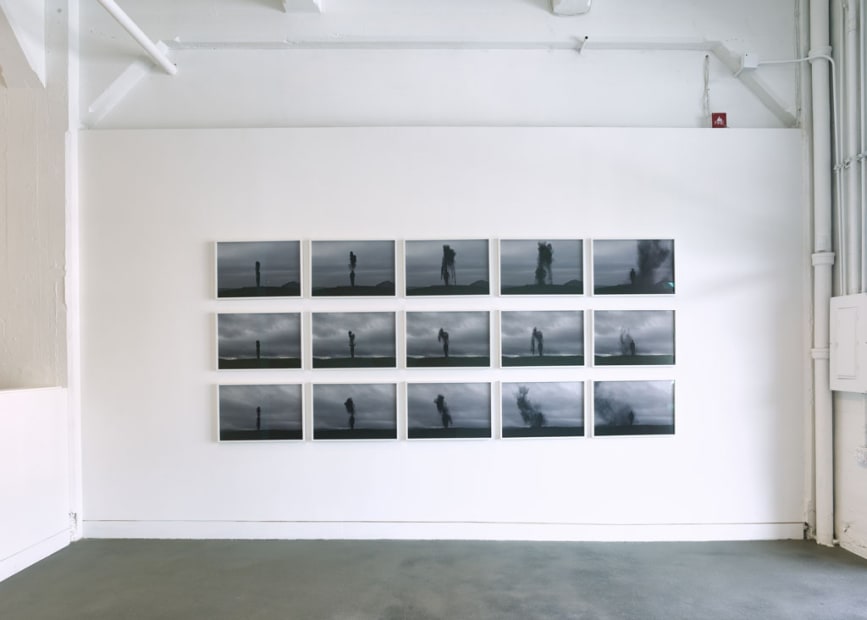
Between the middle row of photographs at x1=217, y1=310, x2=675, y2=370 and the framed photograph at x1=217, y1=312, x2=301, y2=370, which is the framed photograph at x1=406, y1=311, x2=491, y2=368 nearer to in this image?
the middle row of photographs at x1=217, y1=310, x2=675, y2=370

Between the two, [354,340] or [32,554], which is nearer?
[32,554]

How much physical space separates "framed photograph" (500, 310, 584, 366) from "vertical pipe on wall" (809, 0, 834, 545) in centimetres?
188

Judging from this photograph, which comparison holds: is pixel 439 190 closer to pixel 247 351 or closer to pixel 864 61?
pixel 247 351

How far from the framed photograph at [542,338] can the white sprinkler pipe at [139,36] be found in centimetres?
340

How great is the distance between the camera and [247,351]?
4848mm

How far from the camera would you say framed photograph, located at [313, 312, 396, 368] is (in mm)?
4852

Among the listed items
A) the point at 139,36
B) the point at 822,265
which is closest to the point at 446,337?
the point at 822,265

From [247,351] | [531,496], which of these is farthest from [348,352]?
[531,496]

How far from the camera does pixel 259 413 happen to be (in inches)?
190

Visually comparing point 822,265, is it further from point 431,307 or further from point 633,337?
point 431,307

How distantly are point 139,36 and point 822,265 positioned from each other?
559cm

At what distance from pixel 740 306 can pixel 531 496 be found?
90.1 inches

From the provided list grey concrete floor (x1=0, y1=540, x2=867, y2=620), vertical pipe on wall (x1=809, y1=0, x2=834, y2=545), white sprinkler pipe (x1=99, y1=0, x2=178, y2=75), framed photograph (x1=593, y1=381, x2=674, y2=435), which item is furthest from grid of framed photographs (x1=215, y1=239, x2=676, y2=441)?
white sprinkler pipe (x1=99, y1=0, x2=178, y2=75)

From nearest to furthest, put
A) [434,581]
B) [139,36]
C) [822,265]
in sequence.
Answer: [434,581] < [139,36] < [822,265]
